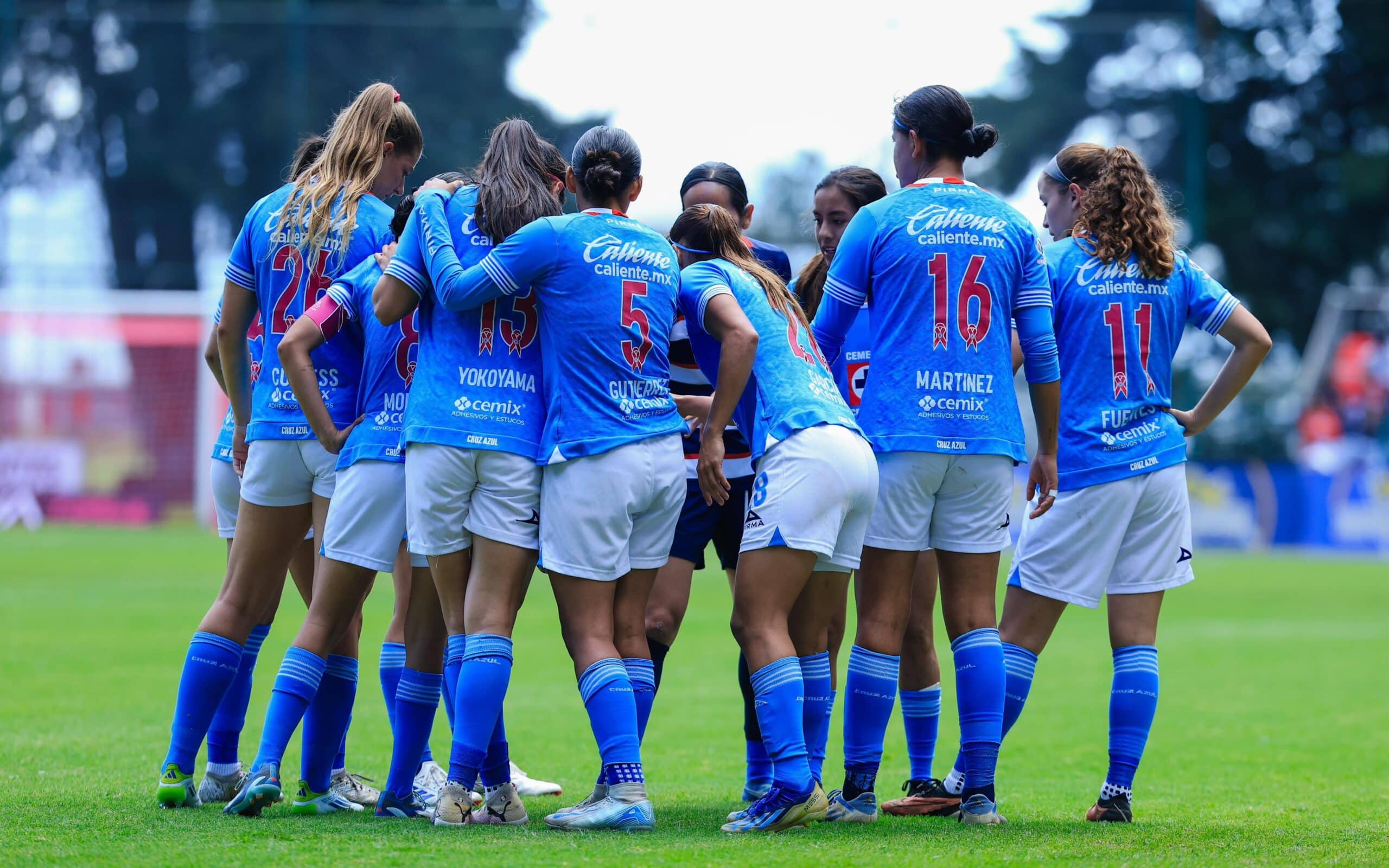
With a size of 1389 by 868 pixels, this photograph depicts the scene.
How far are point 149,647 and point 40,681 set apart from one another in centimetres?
192

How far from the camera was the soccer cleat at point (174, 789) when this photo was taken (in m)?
4.95

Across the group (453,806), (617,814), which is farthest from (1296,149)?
(453,806)

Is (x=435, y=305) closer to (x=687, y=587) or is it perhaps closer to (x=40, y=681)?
(x=687, y=587)

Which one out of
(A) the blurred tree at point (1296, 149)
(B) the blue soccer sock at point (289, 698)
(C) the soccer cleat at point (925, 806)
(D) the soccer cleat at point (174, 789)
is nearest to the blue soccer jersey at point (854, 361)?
(C) the soccer cleat at point (925, 806)

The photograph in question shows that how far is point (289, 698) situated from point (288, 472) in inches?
30.4

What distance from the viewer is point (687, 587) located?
5793mm

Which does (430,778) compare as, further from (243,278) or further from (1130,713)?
(1130,713)

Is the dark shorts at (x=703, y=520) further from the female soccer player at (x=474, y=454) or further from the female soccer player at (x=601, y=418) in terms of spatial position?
the female soccer player at (x=474, y=454)

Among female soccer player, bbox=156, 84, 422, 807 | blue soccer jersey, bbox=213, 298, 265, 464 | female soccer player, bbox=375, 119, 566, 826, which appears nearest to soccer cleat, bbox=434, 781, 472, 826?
female soccer player, bbox=375, 119, 566, 826

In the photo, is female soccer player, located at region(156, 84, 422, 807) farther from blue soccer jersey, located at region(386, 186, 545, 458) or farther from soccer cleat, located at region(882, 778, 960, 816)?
soccer cleat, located at region(882, 778, 960, 816)

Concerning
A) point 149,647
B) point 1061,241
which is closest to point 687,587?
point 1061,241

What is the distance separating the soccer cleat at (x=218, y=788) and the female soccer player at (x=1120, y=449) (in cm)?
276

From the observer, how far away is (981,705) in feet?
16.0

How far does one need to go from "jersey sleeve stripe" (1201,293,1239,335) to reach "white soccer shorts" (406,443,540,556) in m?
2.46
